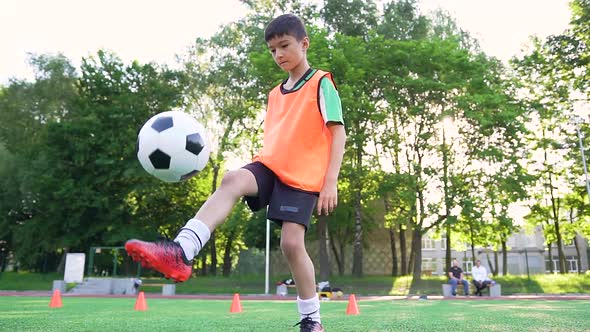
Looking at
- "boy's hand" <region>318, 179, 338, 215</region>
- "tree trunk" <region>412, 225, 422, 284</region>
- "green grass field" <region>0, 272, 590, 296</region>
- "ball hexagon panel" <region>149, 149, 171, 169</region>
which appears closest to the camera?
"boy's hand" <region>318, 179, 338, 215</region>

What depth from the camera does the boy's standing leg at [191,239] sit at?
7.10ft

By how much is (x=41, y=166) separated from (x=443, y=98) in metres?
21.6

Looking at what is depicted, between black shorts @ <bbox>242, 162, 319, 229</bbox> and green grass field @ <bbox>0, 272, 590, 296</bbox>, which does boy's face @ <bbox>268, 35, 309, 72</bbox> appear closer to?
black shorts @ <bbox>242, 162, 319, 229</bbox>

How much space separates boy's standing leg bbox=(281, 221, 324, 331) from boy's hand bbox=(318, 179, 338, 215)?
17cm

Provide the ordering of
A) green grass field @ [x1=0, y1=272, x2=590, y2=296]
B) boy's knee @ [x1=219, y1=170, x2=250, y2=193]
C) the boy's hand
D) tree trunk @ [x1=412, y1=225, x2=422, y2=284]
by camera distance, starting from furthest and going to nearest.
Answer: tree trunk @ [x1=412, y1=225, x2=422, y2=284]
green grass field @ [x1=0, y1=272, x2=590, y2=296]
the boy's hand
boy's knee @ [x1=219, y1=170, x2=250, y2=193]

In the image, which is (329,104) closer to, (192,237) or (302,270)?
(302,270)

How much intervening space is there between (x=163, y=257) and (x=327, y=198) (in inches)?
40.6

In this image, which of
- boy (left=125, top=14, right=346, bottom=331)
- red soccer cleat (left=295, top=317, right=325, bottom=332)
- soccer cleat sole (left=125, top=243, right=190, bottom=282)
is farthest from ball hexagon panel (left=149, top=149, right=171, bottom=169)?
red soccer cleat (left=295, top=317, right=325, bottom=332)

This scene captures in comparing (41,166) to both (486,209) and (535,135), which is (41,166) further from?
(535,135)

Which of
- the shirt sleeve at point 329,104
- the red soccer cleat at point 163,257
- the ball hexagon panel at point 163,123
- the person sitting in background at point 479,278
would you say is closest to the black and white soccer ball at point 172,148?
the ball hexagon panel at point 163,123

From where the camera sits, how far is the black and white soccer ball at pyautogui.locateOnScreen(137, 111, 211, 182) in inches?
137

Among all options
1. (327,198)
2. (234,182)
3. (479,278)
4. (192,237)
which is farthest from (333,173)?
(479,278)

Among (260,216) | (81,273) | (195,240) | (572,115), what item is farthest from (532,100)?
(195,240)

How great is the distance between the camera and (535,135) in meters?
25.8
